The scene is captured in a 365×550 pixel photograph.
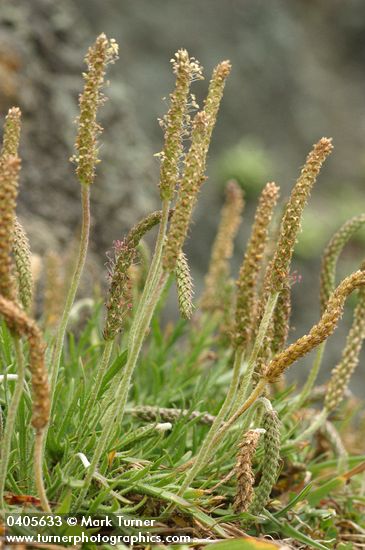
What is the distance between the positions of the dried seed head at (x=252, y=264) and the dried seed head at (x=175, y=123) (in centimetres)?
19

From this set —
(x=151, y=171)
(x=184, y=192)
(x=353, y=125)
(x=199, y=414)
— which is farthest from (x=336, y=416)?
(x=353, y=125)

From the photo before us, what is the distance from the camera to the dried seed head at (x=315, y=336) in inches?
59.1

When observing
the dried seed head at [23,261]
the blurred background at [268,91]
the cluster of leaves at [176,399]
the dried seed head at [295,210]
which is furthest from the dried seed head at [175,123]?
the blurred background at [268,91]

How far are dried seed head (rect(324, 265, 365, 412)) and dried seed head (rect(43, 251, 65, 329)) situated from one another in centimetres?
104

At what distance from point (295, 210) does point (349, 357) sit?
2.48ft

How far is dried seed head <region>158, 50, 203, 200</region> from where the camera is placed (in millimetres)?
1473

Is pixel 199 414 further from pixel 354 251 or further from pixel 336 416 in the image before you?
pixel 354 251

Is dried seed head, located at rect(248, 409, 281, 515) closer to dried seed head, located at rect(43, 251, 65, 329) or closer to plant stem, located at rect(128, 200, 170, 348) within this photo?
plant stem, located at rect(128, 200, 170, 348)

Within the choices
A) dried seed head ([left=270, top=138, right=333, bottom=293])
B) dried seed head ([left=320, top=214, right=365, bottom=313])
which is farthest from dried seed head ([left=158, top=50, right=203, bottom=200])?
dried seed head ([left=320, top=214, right=365, bottom=313])

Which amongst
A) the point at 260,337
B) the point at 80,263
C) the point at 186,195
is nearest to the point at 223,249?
the point at 260,337

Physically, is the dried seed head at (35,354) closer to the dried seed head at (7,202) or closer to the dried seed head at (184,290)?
the dried seed head at (7,202)

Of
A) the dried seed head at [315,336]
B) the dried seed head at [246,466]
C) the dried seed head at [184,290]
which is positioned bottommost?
the dried seed head at [246,466]

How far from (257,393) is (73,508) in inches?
18.7

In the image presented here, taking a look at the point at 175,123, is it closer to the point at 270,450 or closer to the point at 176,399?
the point at 270,450
